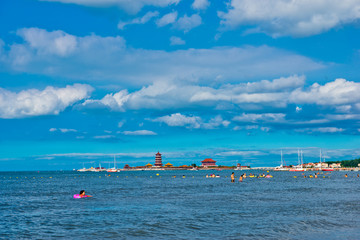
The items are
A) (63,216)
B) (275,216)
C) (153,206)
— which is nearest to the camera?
(275,216)

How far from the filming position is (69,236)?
99.3 feet

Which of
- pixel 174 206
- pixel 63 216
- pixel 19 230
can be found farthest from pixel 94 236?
pixel 174 206

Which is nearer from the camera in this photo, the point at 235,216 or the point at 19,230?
the point at 19,230

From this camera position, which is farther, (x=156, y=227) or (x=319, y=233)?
(x=156, y=227)

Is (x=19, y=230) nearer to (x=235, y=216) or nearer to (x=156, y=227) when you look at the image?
(x=156, y=227)

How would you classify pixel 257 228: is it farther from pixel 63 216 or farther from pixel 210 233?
pixel 63 216

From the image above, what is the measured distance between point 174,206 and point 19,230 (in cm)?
2088

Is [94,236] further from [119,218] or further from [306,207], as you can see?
[306,207]

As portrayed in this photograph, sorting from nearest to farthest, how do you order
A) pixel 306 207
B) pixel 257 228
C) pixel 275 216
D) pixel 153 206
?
1. pixel 257 228
2. pixel 275 216
3. pixel 306 207
4. pixel 153 206

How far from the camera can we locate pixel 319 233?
1181 inches

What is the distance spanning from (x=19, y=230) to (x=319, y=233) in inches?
977

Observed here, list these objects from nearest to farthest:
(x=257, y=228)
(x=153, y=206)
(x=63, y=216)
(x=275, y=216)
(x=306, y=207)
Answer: (x=257, y=228), (x=275, y=216), (x=63, y=216), (x=306, y=207), (x=153, y=206)

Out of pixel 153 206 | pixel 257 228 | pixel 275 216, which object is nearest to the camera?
pixel 257 228

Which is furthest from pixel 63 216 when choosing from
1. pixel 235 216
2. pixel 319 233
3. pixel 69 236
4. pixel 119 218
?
pixel 319 233
